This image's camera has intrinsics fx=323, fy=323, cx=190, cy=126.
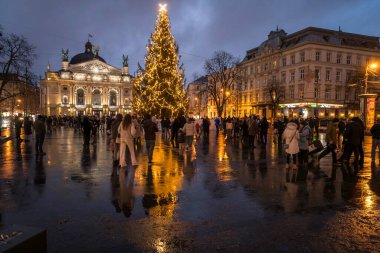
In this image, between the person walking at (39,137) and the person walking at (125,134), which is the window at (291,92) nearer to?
the person walking at (39,137)

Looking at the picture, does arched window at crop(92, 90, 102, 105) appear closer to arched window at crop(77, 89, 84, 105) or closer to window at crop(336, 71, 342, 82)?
arched window at crop(77, 89, 84, 105)

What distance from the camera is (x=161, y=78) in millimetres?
29000

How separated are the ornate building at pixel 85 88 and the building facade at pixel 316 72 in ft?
189

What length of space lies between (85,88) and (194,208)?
10555 cm

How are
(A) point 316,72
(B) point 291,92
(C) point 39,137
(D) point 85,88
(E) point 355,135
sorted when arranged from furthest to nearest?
1. (D) point 85,88
2. (B) point 291,92
3. (A) point 316,72
4. (C) point 39,137
5. (E) point 355,135

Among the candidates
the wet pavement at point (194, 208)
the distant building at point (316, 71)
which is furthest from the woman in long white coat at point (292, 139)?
the distant building at point (316, 71)

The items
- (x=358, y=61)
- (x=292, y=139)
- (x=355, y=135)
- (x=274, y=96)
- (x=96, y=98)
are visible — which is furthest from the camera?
(x=96, y=98)

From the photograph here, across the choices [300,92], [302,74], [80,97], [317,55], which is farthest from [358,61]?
[80,97]

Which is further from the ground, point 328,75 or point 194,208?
point 328,75

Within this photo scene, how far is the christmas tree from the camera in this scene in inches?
1134

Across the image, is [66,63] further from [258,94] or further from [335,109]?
[335,109]

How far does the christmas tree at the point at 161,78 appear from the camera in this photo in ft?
94.5

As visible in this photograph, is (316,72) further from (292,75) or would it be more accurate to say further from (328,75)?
(292,75)

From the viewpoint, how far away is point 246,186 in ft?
27.5
